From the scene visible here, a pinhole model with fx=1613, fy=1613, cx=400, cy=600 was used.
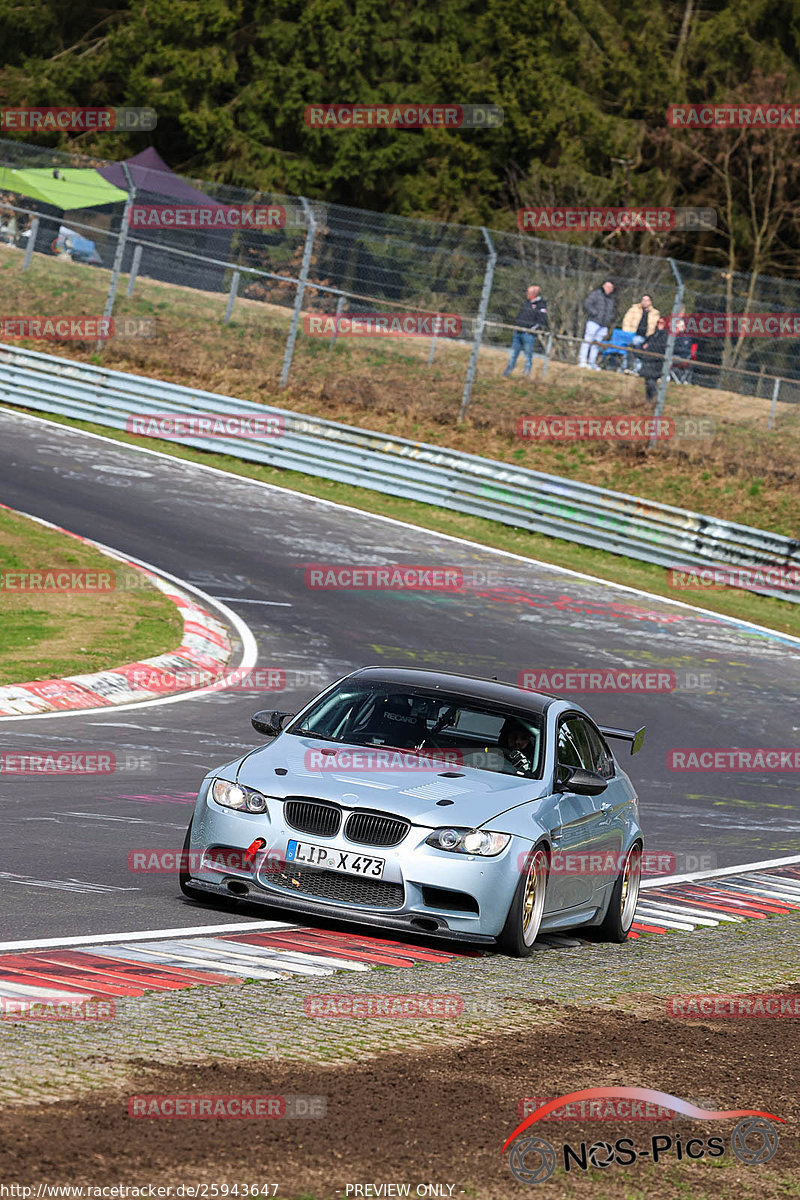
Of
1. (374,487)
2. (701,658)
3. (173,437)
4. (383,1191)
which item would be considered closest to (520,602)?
(701,658)

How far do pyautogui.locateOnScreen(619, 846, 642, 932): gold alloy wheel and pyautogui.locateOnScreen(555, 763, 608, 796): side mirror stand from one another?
74 centimetres

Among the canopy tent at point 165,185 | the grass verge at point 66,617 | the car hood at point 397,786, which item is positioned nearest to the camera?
the car hood at point 397,786

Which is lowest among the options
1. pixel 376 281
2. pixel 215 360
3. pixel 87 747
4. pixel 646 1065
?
pixel 87 747

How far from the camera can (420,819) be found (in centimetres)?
806

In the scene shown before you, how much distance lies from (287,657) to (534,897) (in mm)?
9797

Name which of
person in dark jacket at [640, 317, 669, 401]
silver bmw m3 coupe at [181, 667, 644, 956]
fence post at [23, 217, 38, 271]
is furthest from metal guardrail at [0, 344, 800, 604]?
silver bmw m3 coupe at [181, 667, 644, 956]

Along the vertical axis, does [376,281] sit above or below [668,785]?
above

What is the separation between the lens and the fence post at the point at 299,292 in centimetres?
3006

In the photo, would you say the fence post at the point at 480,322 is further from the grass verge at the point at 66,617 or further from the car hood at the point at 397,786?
the car hood at the point at 397,786

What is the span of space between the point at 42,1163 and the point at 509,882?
395 centimetres

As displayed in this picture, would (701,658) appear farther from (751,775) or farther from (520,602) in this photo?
(751,775)

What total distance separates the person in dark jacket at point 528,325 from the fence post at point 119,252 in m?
7.72

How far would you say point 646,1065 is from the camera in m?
6.27

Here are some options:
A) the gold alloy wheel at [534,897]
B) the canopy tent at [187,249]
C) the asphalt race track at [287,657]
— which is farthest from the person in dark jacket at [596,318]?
the gold alloy wheel at [534,897]
